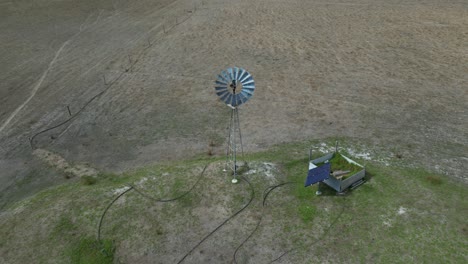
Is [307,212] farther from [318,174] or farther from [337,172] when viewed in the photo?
[337,172]

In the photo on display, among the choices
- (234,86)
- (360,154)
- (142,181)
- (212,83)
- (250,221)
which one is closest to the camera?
(250,221)

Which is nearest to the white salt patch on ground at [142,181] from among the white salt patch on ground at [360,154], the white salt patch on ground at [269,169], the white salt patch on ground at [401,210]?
the white salt patch on ground at [269,169]

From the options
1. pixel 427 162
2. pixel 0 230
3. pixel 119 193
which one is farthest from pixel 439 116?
pixel 0 230

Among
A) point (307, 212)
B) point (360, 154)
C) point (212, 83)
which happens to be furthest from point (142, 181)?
point (212, 83)

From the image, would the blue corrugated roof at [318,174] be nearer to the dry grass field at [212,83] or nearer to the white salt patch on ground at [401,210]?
the white salt patch on ground at [401,210]

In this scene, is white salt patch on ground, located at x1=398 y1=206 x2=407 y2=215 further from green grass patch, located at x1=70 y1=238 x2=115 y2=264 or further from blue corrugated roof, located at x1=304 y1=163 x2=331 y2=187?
green grass patch, located at x1=70 y1=238 x2=115 y2=264

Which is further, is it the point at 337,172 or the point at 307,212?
the point at 337,172
